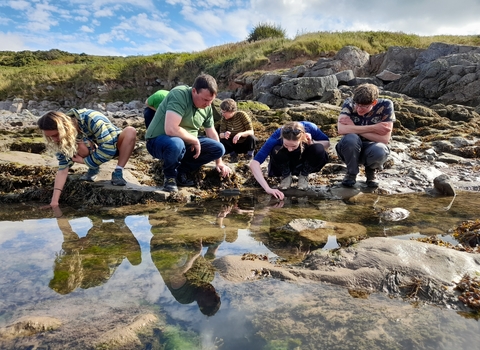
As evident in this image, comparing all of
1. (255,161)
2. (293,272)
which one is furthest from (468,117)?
(293,272)

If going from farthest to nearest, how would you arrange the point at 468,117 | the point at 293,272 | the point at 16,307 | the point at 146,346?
the point at 468,117 → the point at 293,272 → the point at 16,307 → the point at 146,346

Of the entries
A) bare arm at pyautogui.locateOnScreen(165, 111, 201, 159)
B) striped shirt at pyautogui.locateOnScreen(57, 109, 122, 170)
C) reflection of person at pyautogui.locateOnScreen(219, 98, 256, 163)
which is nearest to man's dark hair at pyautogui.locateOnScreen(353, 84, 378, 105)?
bare arm at pyautogui.locateOnScreen(165, 111, 201, 159)

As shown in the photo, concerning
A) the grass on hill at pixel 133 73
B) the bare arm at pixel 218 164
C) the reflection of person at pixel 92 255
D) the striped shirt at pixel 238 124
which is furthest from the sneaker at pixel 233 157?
the grass on hill at pixel 133 73

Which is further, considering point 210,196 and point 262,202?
point 210,196

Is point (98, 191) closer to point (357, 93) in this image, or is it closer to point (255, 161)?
point (255, 161)

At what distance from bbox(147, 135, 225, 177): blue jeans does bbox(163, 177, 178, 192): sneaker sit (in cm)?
6

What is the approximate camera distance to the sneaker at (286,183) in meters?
4.97

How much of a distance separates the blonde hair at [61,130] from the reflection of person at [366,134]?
340 cm

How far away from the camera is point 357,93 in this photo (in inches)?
181

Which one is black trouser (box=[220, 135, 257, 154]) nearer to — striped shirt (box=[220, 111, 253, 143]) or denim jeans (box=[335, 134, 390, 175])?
striped shirt (box=[220, 111, 253, 143])

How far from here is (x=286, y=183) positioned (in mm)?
4977

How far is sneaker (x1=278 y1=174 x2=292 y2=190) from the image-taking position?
4969 millimetres

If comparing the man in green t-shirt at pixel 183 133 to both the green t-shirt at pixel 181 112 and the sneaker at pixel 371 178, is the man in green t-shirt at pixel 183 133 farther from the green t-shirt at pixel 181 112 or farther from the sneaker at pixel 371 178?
the sneaker at pixel 371 178

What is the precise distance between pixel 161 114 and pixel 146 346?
3479 millimetres
